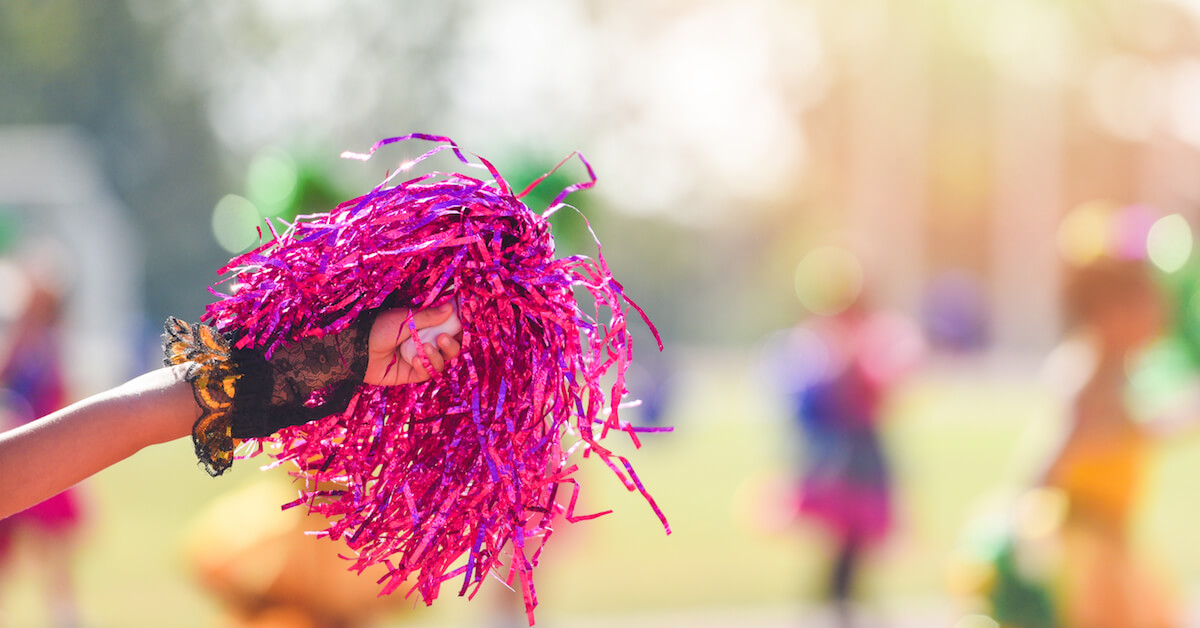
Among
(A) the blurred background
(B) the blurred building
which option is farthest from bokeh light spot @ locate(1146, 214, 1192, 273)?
(B) the blurred building

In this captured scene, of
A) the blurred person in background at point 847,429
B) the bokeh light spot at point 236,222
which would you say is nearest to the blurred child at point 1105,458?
the blurred person in background at point 847,429

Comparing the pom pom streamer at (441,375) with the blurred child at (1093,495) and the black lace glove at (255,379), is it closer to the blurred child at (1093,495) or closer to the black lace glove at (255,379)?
the black lace glove at (255,379)

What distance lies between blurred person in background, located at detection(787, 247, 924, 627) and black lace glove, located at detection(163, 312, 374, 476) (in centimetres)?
440

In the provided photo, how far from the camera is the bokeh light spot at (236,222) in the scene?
4.47 m

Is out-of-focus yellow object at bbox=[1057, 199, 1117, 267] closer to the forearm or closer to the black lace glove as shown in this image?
the black lace glove

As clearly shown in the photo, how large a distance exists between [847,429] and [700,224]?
4213 centimetres

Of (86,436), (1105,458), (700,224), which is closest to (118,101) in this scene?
(700,224)

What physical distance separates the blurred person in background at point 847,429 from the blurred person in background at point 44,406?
374 centimetres

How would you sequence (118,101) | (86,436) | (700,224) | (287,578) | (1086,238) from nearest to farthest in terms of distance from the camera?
(86,436)
(287,578)
(1086,238)
(118,101)
(700,224)

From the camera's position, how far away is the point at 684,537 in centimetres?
812

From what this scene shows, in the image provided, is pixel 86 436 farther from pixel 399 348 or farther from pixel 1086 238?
pixel 1086 238

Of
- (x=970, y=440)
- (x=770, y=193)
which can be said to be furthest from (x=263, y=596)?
(x=770, y=193)

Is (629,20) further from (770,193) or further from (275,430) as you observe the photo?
(275,430)

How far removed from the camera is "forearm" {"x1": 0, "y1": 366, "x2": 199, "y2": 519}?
4.53 feet
